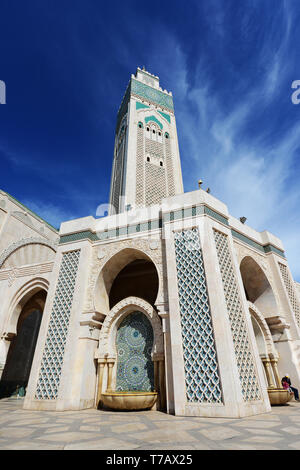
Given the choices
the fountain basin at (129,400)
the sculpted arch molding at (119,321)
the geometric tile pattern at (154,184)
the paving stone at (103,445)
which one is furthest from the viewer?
the geometric tile pattern at (154,184)

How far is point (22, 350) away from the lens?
958 centimetres

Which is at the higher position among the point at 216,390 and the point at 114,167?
the point at 114,167

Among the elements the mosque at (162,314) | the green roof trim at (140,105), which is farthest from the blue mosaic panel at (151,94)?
Answer: the mosque at (162,314)

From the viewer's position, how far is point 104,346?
5602 millimetres

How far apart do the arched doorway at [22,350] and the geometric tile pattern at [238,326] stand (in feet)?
18.7

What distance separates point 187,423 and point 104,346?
8.94 feet

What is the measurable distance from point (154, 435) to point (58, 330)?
3.66 metres

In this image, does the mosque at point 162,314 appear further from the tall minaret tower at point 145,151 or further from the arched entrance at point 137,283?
the tall minaret tower at point 145,151

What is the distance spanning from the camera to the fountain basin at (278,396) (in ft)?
16.5
